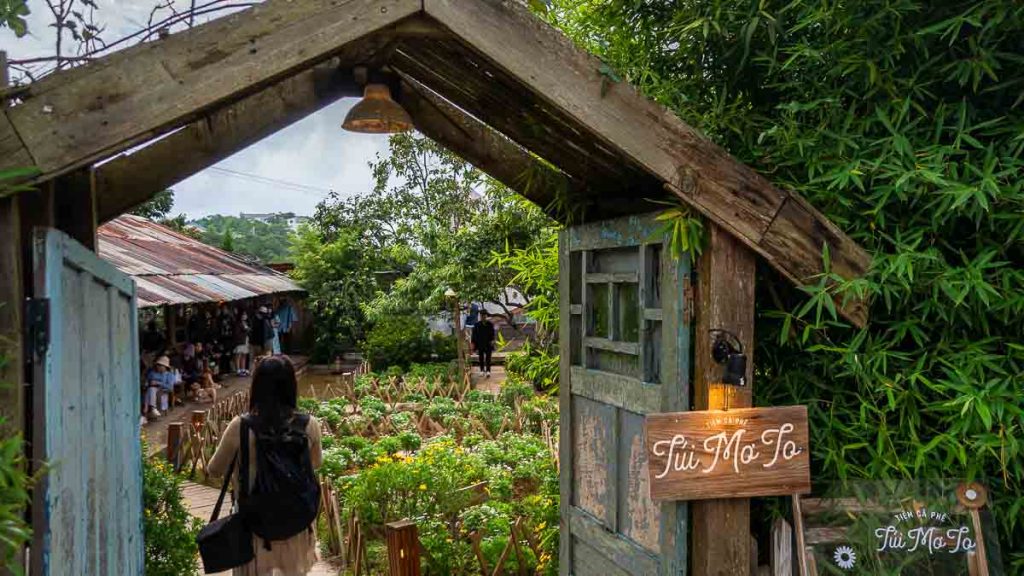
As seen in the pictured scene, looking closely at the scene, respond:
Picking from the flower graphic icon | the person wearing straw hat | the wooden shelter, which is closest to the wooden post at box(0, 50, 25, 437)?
the wooden shelter

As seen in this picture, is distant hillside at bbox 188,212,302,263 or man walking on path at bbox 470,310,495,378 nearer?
man walking on path at bbox 470,310,495,378

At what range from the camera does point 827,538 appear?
336cm

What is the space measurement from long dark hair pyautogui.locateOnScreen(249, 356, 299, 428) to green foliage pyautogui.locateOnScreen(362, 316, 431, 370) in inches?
630

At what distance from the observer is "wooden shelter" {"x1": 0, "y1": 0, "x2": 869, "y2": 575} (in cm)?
266

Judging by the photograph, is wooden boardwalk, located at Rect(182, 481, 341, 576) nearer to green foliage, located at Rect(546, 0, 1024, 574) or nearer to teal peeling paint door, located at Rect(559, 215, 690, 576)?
teal peeling paint door, located at Rect(559, 215, 690, 576)

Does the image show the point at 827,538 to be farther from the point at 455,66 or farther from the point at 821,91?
the point at 455,66

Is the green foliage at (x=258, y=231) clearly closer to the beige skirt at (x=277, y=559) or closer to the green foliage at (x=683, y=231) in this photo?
the beige skirt at (x=277, y=559)

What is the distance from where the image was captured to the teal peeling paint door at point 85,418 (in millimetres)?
2578

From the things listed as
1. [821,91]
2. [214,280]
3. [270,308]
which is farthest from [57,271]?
[270,308]

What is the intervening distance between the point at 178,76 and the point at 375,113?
108 cm

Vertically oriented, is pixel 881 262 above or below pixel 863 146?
below

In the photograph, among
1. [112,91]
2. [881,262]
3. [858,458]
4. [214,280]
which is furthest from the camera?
[214,280]

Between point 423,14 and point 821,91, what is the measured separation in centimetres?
181

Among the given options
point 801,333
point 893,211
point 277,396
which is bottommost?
point 277,396
